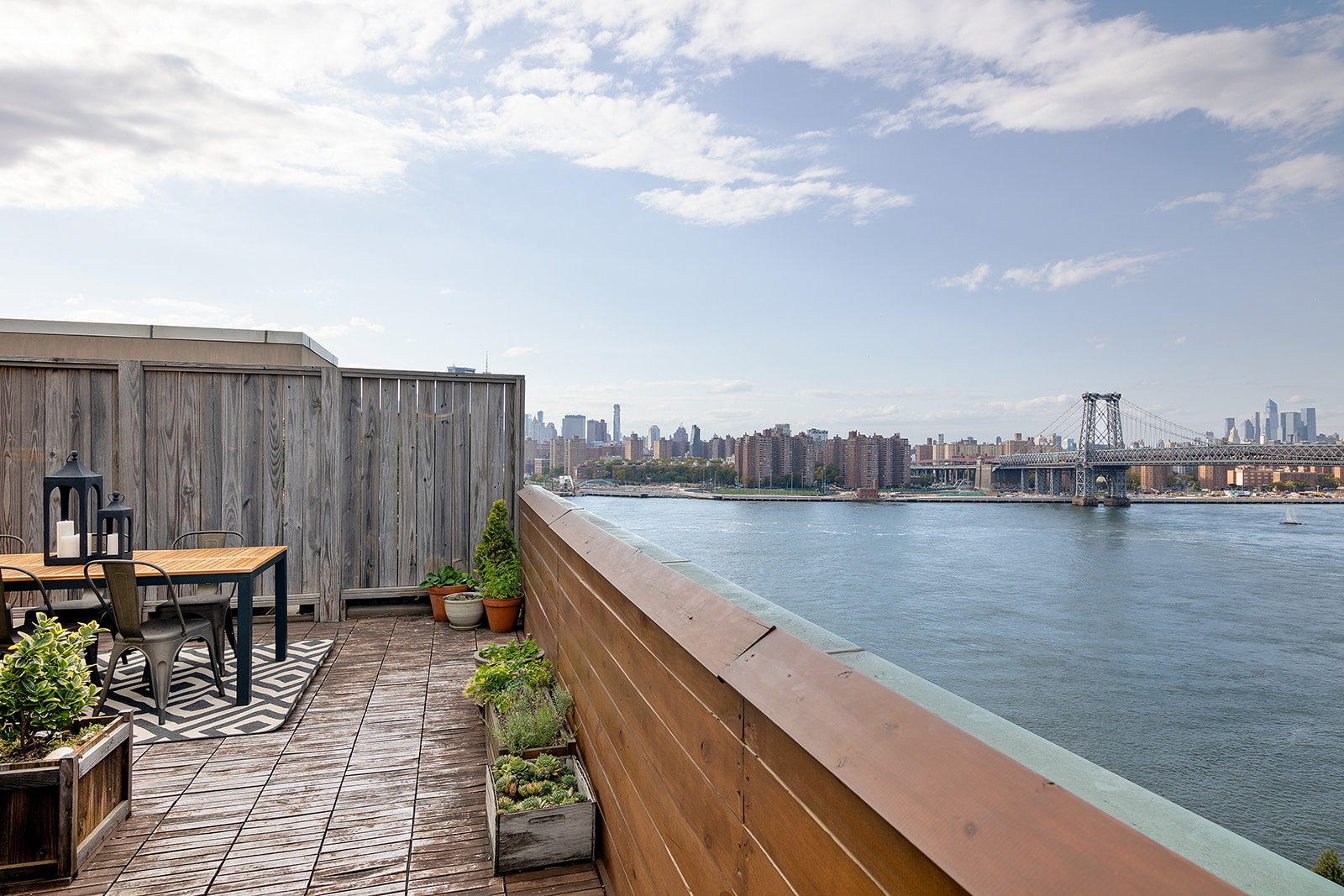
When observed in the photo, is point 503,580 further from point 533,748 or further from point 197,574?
point 533,748

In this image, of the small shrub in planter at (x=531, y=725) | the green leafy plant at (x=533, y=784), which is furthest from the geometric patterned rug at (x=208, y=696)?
the green leafy plant at (x=533, y=784)

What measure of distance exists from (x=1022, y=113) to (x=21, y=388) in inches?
2178

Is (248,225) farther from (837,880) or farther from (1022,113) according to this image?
(1022,113)

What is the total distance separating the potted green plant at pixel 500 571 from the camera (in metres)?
5.17

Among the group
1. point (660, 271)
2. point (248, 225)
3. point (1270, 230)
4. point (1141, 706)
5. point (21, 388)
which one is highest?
point (1270, 230)

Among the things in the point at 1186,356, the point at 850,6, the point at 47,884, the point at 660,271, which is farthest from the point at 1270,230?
the point at 47,884

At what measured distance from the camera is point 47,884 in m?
2.21

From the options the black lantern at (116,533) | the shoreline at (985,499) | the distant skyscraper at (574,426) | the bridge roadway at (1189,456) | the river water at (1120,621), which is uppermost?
the distant skyscraper at (574,426)

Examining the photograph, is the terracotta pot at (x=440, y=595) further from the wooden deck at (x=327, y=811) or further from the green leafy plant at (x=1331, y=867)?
the green leafy plant at (x=1331, y=867)

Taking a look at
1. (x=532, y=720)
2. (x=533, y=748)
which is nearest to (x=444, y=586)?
(x=532, y=720)

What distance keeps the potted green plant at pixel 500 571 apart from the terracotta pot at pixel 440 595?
200 millimetres

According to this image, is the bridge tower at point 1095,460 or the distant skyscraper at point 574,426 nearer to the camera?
the distant skyscraper at point 574,426

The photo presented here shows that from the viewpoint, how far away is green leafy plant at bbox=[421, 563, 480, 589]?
5.52m

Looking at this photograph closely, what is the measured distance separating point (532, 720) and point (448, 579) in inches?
121
